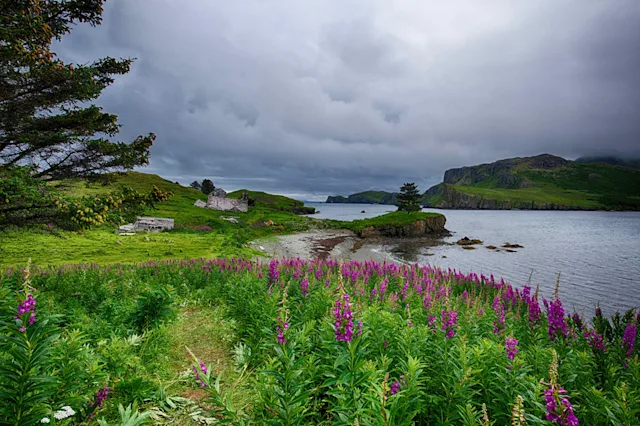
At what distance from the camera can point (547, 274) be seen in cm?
Result: 2297

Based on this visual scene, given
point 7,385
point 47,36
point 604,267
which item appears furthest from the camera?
point 604,267

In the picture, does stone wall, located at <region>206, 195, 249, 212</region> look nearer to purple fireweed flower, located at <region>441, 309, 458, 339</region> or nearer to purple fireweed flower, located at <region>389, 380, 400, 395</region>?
purple fireweed flower, located at <region>441, 309, 458, 339</region>

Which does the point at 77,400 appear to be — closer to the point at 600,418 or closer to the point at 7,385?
the point at 7,385

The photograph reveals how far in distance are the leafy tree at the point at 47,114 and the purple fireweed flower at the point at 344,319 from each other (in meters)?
8.19

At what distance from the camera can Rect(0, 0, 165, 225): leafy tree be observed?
303 inches

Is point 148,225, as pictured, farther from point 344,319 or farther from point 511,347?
point 511,347

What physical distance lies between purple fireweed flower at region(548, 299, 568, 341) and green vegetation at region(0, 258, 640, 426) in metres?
0.02

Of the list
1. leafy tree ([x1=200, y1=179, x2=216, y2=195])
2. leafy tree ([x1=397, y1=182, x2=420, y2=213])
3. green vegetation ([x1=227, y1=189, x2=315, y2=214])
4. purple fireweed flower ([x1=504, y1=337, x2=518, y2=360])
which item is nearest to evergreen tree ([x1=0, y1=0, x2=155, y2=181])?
purple fireweed flower ([x1=504, y1=337, x2=518, y2=360])

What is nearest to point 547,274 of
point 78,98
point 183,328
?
point 183,328

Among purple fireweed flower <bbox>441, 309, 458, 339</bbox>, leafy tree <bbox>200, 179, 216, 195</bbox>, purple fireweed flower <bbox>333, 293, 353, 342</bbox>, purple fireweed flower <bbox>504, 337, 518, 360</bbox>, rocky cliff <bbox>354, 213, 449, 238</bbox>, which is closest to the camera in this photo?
purple fireweed flower <bbox>333, 293, 353, 342</bbox>

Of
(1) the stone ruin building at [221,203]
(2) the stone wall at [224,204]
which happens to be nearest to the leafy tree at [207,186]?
(1) the stone ruin building at [221,203]

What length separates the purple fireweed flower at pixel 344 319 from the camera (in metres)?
2.87

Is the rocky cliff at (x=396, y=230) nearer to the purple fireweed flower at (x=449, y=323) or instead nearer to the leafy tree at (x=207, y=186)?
the purple fireweed flower at (x=449, y=323)

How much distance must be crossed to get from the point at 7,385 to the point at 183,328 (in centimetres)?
516
